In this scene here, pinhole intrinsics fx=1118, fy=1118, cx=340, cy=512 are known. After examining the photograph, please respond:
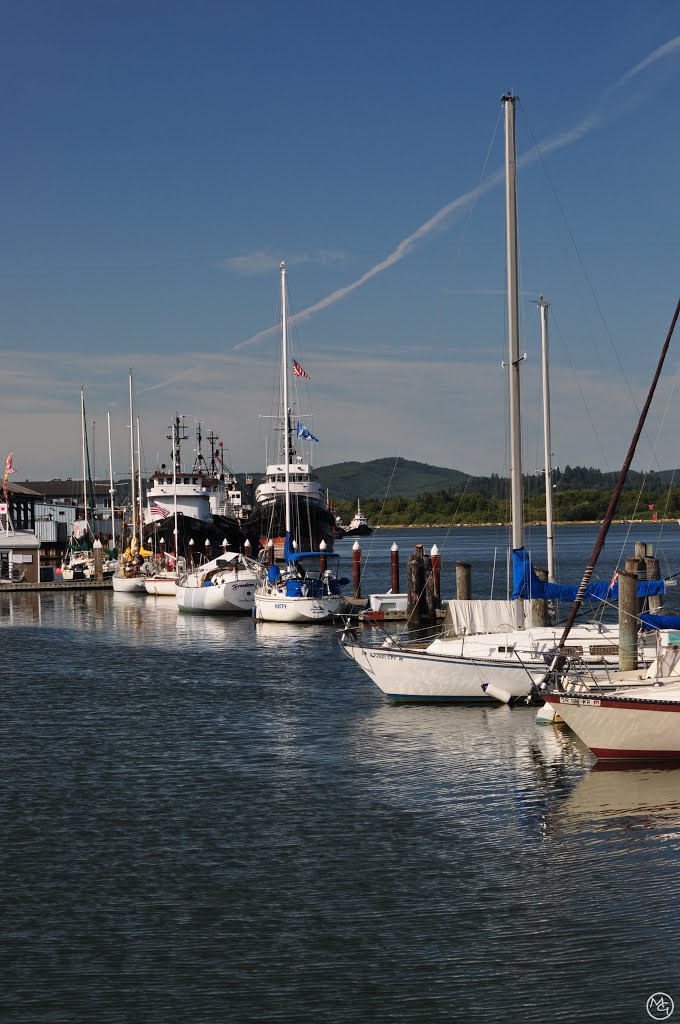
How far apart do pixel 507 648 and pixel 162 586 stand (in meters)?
52.0

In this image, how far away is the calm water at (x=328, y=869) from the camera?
12133 mm

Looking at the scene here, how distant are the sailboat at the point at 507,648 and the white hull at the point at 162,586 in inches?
1889

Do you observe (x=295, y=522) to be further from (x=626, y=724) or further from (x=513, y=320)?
(x=626, y=724)

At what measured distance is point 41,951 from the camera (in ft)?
43.9

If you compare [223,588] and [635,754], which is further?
[223,588]

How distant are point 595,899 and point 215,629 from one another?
39251 millimetres

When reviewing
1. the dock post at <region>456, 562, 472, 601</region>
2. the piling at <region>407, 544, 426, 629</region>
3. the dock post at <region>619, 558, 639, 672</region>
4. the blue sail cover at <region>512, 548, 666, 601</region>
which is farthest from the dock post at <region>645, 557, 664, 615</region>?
→ the piling at <region>407, 544, 426, 629</region>

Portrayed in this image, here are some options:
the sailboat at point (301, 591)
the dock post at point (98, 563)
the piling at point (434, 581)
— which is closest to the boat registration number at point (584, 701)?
the piling at point (434, 581)

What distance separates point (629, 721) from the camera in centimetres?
2056

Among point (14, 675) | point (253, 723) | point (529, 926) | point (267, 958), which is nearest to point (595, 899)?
point (529, 926)

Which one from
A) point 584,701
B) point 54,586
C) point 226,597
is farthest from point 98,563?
point 584,701

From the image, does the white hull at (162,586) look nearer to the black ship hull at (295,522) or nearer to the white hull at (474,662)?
the black ship hull at (295,522)

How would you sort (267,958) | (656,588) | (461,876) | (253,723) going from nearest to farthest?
1. (267,958)
2. (461,876)
3. (253,723)
4. (656,588)

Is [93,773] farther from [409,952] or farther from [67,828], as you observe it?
[409,952]
